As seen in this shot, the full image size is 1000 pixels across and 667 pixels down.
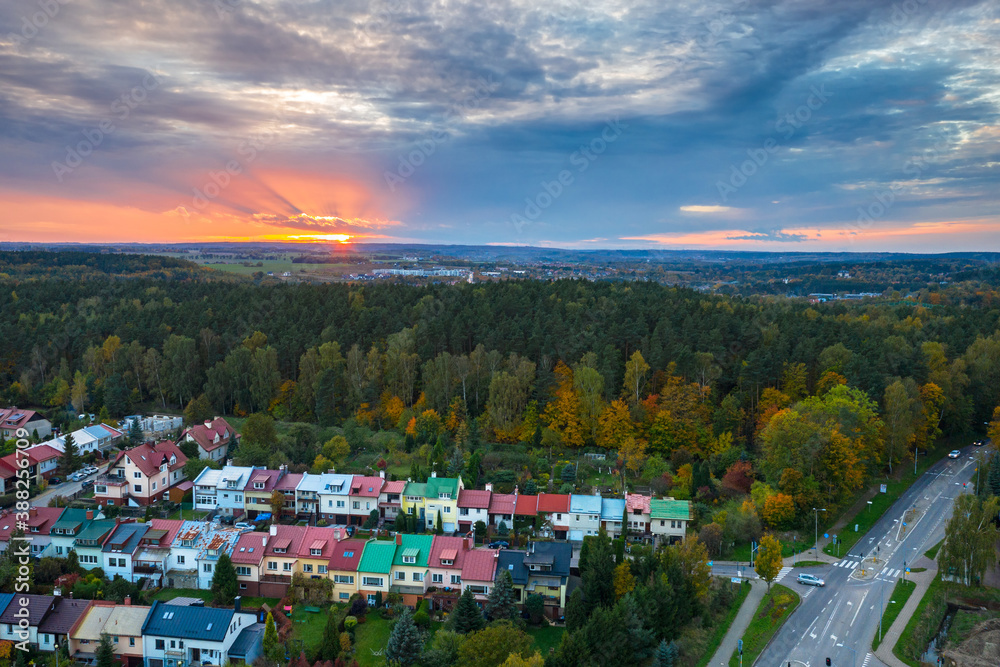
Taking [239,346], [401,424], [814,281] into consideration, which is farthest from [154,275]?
[814,281]

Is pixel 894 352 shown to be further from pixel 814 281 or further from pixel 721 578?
pixel 814 281

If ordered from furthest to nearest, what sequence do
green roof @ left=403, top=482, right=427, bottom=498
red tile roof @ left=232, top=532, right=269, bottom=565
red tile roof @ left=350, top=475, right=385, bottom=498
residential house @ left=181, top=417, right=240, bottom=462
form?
residential house @ left=181, top=417, right=240, bottom=462, red tile roof @ left=350, top=475, right=385, bottom=498, green roof @ left=403, top=482, right=427, bottom=498, red tile roof @ left=232, top=532, right=269, bottom=565

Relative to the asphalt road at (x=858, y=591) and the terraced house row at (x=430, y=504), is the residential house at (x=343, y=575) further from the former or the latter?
the asphalt road at (x=858, y=591)

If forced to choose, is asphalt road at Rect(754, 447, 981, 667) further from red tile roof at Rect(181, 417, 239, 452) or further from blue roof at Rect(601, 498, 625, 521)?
red tile roof at Rect(181, 417, 239, 452)

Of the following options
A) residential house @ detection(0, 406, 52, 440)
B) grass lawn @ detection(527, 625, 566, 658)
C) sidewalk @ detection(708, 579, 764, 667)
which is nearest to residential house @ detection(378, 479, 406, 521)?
grass lawn @ detection(527, 625, 566, 658)

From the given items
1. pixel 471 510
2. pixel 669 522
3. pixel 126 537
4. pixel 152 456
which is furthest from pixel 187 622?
pixel 669 522

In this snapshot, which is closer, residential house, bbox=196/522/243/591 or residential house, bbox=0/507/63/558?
residential house, bbox=196/522/243/591
